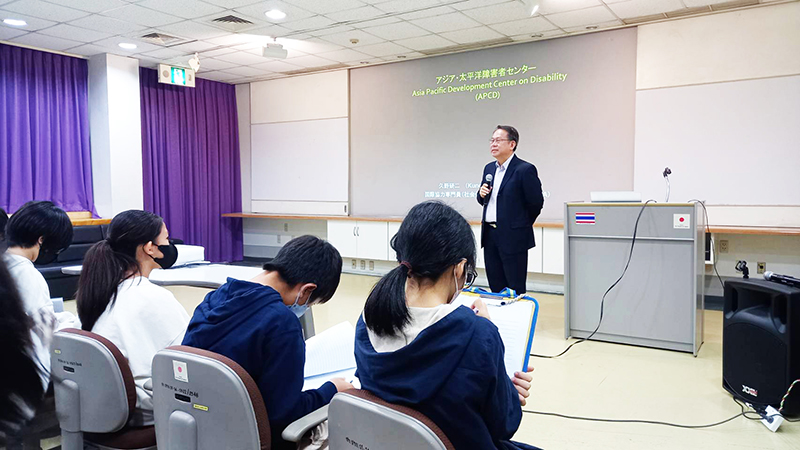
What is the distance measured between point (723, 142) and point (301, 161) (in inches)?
203

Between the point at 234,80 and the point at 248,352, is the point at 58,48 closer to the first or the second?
the point at 234,80

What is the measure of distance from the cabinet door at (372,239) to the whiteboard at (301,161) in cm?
69

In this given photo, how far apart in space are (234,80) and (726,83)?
20.8ft

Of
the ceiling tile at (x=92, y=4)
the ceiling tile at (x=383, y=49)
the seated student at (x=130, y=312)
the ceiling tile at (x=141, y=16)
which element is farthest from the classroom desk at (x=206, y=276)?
the ceiling tile at (x=383, y=49)

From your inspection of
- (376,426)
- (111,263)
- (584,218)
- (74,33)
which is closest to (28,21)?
(74,33)

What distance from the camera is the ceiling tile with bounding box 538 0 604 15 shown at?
483cm

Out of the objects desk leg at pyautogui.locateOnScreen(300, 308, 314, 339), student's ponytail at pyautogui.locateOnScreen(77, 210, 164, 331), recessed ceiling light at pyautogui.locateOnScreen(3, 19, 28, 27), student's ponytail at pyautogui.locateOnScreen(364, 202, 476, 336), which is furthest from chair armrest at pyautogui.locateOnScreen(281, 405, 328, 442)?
recessed ceiling light at pyautogui.locateOnScreen(3, 19, 28, 27)

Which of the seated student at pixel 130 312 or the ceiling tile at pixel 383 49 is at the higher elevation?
the ceiling tile at pixel 383 49

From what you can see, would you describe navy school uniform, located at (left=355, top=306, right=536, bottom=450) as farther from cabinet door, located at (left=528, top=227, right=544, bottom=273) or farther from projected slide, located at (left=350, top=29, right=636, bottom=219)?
projected slide, located at (left=350, top=29, right=636, bottom=219)

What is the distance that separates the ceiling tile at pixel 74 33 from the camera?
5586mm

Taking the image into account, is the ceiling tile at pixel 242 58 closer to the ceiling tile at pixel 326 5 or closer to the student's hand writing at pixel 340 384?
the ceiling tile at pixel 326 5

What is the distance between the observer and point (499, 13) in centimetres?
512

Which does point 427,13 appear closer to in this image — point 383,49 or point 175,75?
point 383,49

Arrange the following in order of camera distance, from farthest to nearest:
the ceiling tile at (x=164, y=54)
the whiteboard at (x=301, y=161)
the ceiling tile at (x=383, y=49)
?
the whiteboard at (x=301, y=161) < the ceiling tile at (x=164, y=54) < the ceiling tile at (x=383, y=49)
